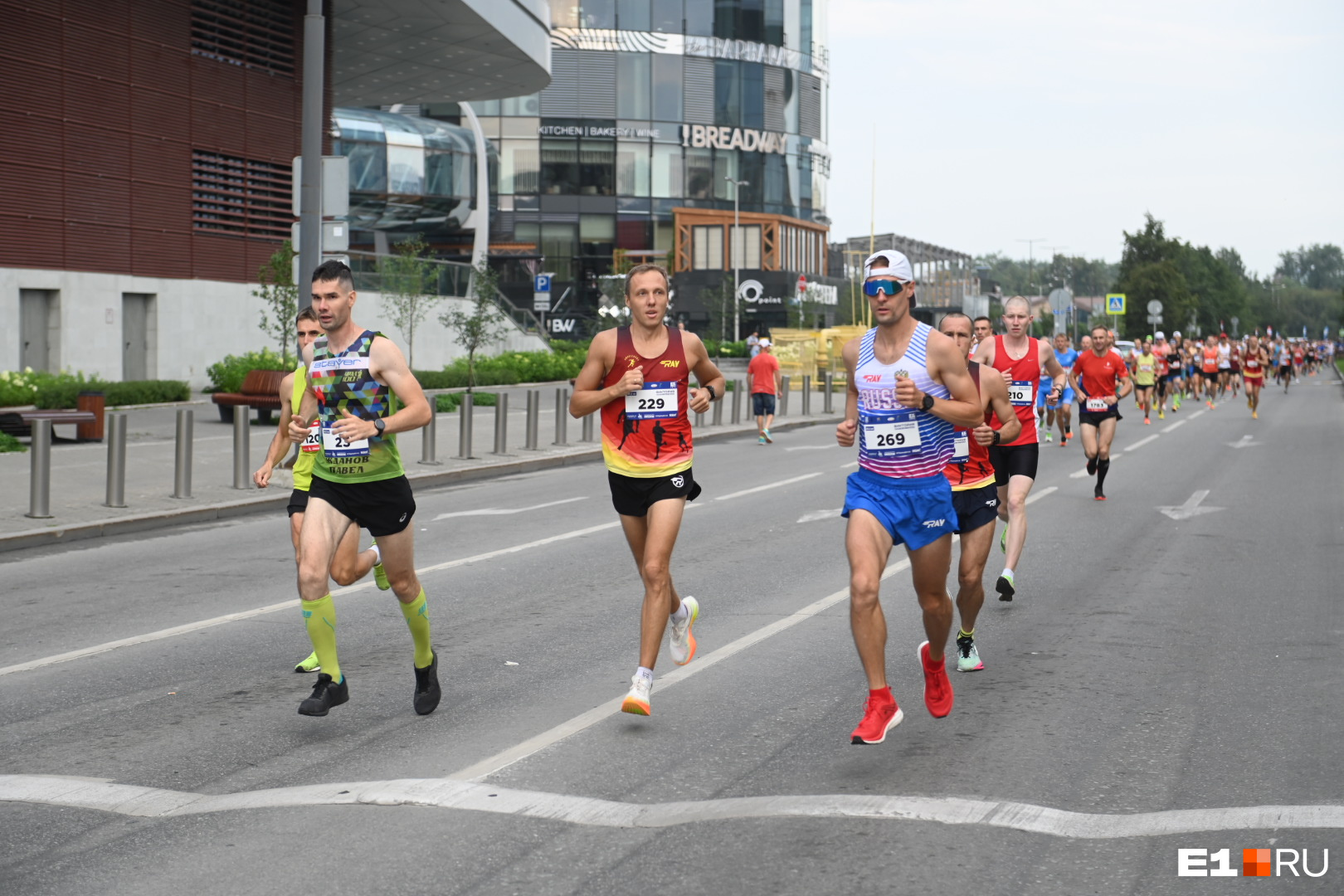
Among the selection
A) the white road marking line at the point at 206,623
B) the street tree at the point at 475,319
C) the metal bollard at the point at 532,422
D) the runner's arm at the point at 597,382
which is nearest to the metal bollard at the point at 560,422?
the metal bollard at the point at 532,422

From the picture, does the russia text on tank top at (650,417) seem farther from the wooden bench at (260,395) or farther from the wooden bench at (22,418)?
the wooden bench at (260,395)

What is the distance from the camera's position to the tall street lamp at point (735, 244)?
264ft

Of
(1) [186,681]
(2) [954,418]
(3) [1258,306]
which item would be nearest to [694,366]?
(2) [954,418]

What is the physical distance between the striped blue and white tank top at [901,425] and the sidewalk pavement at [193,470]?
9460 mm

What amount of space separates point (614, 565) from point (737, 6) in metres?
79.9

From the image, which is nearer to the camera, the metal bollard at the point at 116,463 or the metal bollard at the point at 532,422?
the metal bollard at the point at 116,463

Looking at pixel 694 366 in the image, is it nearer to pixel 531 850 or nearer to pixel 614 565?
pixel 531 850

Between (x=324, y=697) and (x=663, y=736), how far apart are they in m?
1.47

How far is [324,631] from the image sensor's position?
6719 millimetres

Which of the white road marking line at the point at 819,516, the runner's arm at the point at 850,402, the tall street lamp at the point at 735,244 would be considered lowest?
the white road marking line at the point at 819,516

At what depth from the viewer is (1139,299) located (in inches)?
3671

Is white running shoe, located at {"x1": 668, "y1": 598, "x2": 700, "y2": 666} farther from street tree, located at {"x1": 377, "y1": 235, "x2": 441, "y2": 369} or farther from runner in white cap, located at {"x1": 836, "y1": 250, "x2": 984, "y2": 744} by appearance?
street tree, located at {"x1": 377, "y1": 235, "x2": 441, "y2": 369}

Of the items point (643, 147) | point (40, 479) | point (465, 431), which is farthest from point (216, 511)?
point (643, 147)

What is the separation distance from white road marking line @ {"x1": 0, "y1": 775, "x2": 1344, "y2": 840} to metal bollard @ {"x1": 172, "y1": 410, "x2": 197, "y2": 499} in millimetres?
11512
